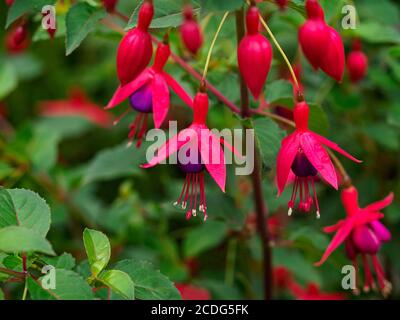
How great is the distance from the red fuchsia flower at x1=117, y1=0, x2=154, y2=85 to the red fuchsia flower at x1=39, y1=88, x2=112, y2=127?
1409mm

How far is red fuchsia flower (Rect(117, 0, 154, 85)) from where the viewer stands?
978 mm

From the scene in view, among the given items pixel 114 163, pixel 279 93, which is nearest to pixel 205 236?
pixel 114 163

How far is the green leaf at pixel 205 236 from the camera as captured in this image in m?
1.54

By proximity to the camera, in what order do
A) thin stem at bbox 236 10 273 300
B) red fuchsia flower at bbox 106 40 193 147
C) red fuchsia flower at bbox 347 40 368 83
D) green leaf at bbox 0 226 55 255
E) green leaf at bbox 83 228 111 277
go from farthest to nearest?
red fuchsia flower at bbox 347 40 368 83, thin stem at bbox 236 10 273 300, red fuchsia flower at bbox 106 40 193 147, green leaf at bbox 83 228 111 277, green leaf at bbox 0 226 55 255

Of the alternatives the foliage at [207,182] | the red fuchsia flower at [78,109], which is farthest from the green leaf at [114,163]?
the red fuchsia flower at [78,109]

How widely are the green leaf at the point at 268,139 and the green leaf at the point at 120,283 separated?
0.30 meters

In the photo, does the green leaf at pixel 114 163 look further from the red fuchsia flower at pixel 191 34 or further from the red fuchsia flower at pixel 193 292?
the red fuchsia flower at pixel 191 34

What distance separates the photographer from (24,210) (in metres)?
0.97

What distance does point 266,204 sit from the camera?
1.48m

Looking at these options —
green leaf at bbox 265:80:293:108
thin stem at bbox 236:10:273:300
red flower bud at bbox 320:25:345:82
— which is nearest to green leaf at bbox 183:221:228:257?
thin stem at bbox 236:10:273:300

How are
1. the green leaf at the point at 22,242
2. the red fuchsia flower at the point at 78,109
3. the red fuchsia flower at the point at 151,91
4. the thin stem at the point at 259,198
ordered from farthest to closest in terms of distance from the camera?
the red fuchsia flower at the point at 78,109
the thin stem at the point at 259,198
the red fuchsia flower at the point at 151,91
the green leaf at the point at 22,242

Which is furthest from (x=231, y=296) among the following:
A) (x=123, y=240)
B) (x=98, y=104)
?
(x=98, y=104)

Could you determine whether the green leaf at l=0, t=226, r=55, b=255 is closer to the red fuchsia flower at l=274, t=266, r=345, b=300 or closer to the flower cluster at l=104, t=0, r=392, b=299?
the flower cluster at l=104, t=0, r=392, b=299

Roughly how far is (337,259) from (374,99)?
2.24ft
